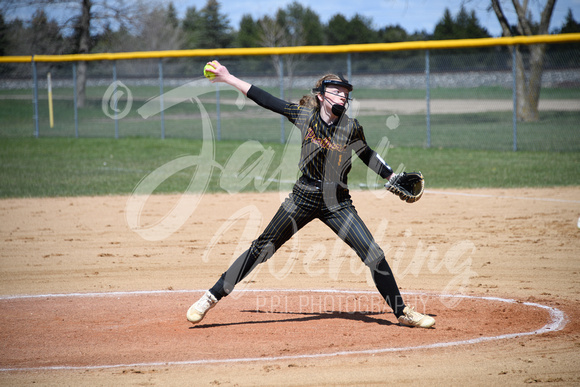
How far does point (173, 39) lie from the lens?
5328 cm

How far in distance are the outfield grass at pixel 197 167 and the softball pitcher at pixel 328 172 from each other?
26.1ft

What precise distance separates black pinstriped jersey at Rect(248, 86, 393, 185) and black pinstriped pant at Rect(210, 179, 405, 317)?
0.40 feet

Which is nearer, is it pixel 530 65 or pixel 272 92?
pixel 530 65

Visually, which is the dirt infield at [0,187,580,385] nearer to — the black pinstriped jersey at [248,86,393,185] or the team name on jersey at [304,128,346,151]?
the black pinstriped jersey at [248,86,393,185]

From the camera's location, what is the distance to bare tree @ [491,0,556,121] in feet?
61.4

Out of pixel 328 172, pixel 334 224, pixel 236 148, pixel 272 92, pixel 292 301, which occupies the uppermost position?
pixel 272 92

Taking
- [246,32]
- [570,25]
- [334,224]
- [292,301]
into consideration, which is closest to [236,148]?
[292,301]

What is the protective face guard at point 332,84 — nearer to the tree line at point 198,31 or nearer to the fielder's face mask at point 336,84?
the fielder's face mask at point 336,84

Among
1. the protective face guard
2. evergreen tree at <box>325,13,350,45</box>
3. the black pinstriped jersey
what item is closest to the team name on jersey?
the black pinstriped jersey

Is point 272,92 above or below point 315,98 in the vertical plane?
above

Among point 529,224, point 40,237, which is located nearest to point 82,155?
point 40,237

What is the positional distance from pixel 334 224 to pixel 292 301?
1413mm

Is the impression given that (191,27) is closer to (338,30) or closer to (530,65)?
(338,30)

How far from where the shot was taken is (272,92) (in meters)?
21.4
